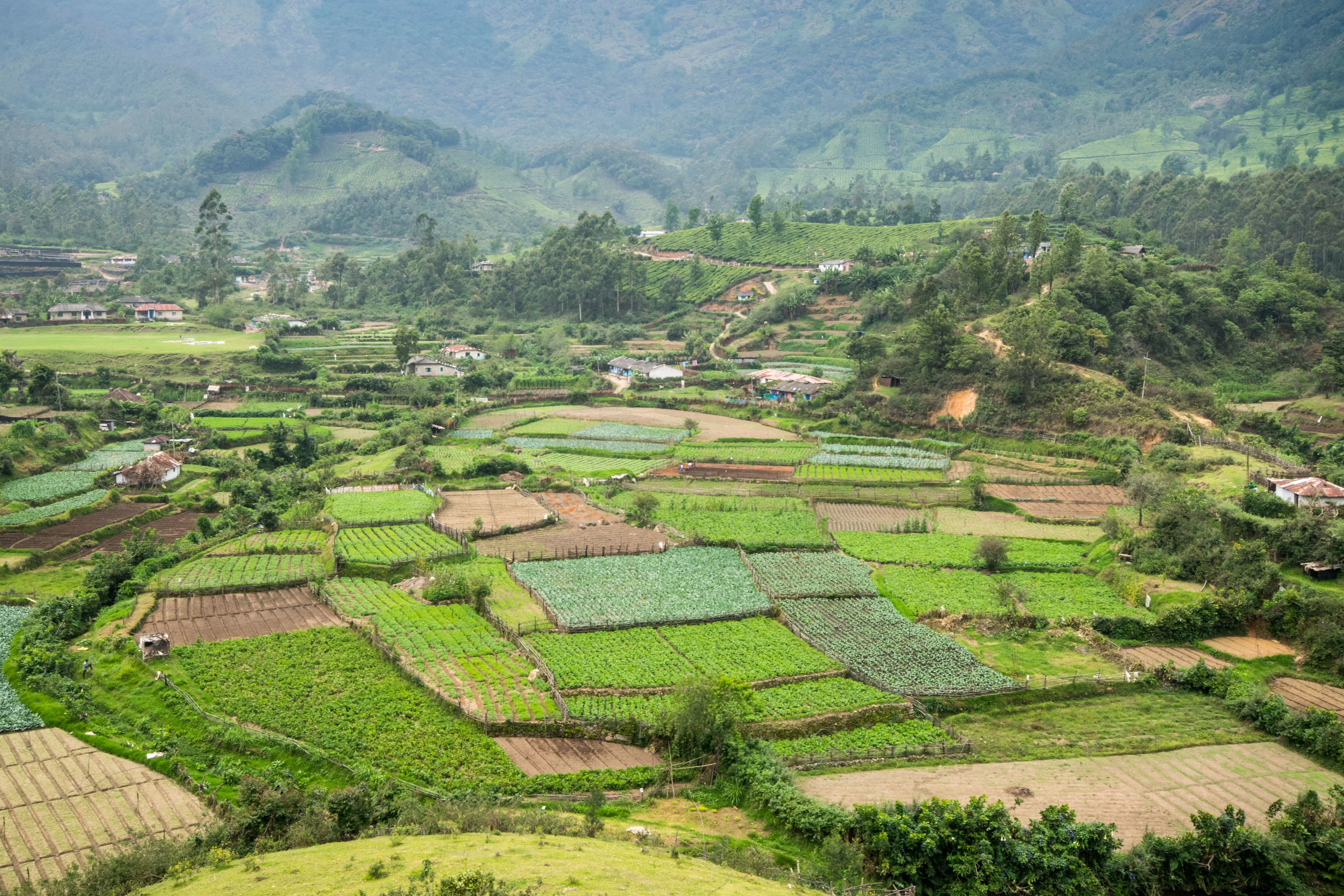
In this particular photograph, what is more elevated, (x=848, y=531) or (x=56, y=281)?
(x=56, y=281)

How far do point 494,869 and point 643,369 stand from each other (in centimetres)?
6004

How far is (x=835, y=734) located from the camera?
80.8ft

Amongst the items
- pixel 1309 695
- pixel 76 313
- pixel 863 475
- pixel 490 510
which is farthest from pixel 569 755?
pixel 76 313

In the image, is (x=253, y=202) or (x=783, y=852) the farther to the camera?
(x=253, y=202)

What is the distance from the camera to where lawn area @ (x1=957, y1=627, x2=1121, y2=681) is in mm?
28641

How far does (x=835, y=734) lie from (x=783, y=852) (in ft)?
16.6

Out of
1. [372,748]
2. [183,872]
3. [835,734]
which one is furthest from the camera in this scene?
[835,734]

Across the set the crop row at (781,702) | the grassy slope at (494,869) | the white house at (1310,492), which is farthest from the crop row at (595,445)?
the grassy slope at (494,869)

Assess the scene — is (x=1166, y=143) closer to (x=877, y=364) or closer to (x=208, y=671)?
(x=877, y=364)

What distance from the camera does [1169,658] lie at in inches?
1177

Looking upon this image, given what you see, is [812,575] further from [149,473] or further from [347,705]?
[149,473]

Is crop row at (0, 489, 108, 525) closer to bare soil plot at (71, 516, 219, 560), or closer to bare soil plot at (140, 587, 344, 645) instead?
bare soil plot at (71, 516, 219, 560)

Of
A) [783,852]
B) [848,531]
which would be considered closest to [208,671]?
[783,852]

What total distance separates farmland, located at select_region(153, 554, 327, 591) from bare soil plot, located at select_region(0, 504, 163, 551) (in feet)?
20.6
